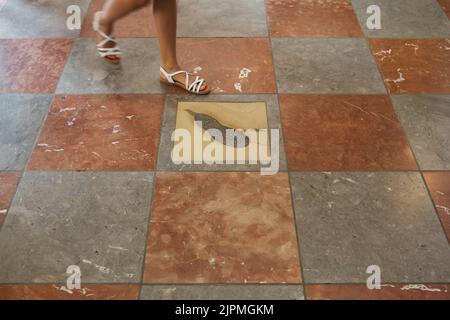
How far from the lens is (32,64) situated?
2148mm

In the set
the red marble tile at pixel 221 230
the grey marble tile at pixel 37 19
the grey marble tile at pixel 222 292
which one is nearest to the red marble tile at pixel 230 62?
the red marble tile at pixel 221 230

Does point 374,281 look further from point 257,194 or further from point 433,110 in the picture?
point 433,110

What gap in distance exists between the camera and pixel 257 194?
1.63 meters

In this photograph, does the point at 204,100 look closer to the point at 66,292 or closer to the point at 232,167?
the point at 232,167

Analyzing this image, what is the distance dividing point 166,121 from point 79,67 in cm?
58

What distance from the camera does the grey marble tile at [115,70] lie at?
2035 millimetres

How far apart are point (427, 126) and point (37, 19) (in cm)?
200

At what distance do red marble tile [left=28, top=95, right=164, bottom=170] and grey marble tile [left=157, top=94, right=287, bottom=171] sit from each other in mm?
33

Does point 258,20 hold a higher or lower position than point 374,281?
higher

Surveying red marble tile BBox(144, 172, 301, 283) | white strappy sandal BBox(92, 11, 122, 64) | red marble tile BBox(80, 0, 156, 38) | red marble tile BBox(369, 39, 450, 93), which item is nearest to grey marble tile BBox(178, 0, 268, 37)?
red marble tile BBox(80, 0, 156, 38)

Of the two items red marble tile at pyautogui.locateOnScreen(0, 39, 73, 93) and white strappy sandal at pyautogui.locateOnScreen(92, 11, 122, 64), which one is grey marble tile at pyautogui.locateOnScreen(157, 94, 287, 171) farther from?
red marble tile at pyautogui.locateOnScreen(0, 39, 73, 93)

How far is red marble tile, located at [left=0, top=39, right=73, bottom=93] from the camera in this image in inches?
80.2

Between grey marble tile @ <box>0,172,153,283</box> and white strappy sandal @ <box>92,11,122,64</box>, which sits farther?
white strappy sandal @ <box>92,11,122,64</box>

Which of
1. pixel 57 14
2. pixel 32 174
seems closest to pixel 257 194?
pixel 32 174
